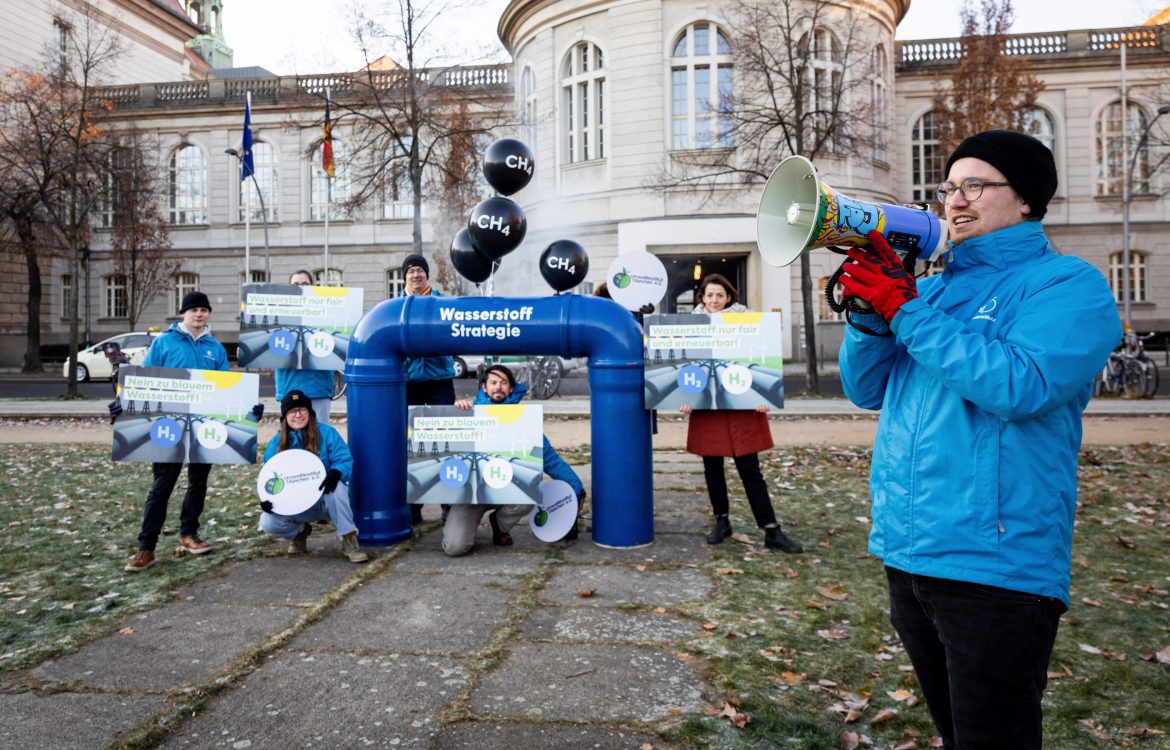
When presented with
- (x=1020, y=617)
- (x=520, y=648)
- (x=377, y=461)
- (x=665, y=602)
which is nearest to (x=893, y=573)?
(x=1020, y=617)

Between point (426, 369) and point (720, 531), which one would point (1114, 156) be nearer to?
point (720, 531)

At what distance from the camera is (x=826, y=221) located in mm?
2354

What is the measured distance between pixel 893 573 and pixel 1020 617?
36 cm

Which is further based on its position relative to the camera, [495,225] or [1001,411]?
[495,225]

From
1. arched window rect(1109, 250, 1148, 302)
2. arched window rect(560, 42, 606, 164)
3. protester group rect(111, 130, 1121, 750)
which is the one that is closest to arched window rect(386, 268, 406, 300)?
arched window rect(560, 42, 606, 164)

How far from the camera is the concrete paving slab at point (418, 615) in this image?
436 centimetres

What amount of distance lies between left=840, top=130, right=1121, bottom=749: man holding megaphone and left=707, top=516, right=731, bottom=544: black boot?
13.7ft

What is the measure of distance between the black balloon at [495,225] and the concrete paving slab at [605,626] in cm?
286

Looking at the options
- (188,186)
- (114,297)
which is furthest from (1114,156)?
(114,297)

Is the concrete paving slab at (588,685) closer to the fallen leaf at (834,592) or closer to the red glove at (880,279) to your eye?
the fallen leaf at (834,592)

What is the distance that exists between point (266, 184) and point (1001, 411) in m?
43.3

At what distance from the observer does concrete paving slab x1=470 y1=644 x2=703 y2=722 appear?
356cm

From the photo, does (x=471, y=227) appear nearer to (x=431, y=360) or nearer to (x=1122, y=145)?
(x=431, y=360)

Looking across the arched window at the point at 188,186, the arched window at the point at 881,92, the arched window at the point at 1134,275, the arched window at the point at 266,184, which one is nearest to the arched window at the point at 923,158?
the arched window at the point at 881,92
